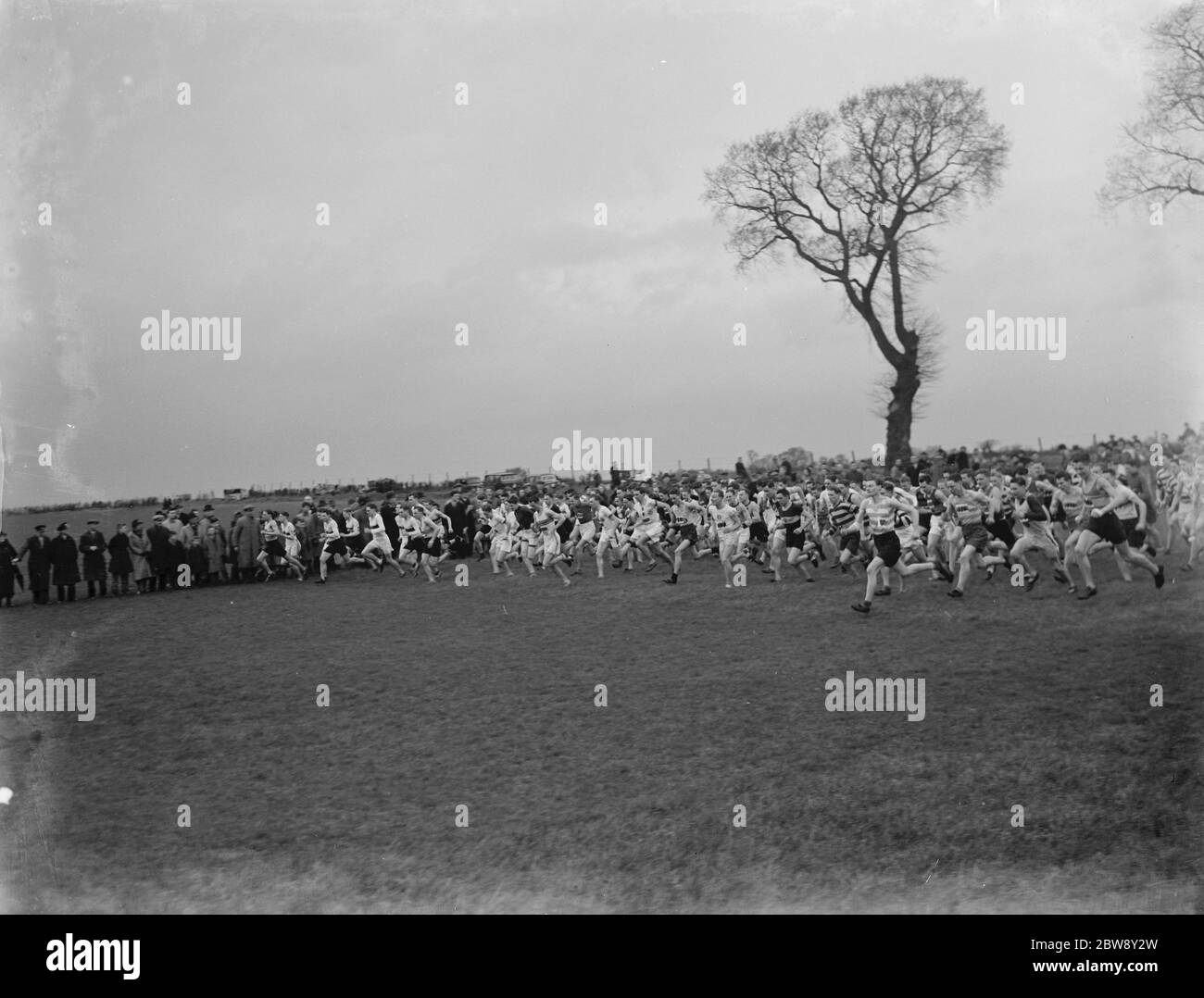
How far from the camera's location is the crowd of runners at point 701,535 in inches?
415

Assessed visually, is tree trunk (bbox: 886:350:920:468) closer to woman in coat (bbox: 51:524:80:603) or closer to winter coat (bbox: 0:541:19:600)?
woman in coat (bbox: 51:524:80:603)

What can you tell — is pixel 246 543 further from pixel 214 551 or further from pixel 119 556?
pixel 119 556

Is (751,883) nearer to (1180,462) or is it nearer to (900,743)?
(900,743)

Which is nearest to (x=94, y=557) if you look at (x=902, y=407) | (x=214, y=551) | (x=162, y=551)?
(x=162, y=551)

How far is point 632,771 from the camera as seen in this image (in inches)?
316

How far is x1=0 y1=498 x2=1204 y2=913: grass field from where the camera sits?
7.39 m

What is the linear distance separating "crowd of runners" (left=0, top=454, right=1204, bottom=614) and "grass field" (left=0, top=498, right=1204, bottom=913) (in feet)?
2.04

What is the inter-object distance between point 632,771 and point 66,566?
7.56 meters

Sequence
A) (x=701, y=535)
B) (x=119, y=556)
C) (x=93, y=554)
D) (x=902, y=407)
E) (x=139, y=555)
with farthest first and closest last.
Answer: (x=701, y=535)
(x=139, y=555)
(x=119, y=556)
(x=93, y=554)
(x=902, y=407)

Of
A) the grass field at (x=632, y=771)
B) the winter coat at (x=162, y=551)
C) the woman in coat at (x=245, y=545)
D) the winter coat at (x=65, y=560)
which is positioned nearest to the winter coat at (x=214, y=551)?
the woman in coat at (x=245, y=545)

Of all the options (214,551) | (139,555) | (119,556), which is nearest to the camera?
(119,556)

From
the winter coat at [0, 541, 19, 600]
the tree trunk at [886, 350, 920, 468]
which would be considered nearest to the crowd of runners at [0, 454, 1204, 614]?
the winter coat at [0, 541, 19, 600]
